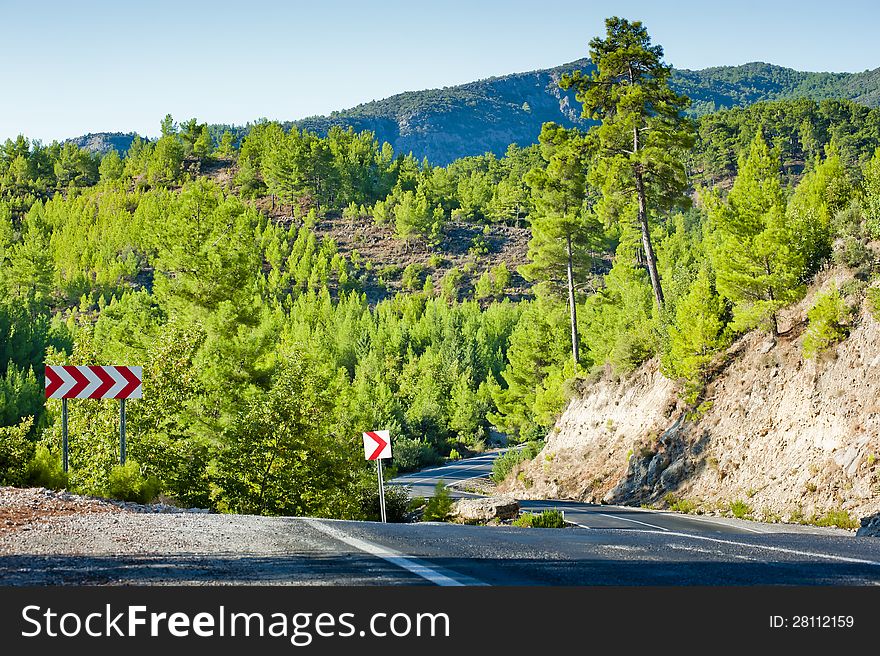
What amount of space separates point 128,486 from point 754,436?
1787 centimetres

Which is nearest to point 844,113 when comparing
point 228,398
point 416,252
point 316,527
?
point 416,252

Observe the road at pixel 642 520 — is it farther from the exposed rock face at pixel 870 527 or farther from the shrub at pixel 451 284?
the shrub at pixel 451 284

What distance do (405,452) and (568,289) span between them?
25.8m

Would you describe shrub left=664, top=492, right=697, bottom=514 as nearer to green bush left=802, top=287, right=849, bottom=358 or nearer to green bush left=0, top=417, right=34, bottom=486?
green bush left=802, top=287, right=849, bottom=358

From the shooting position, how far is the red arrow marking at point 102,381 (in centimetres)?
1404

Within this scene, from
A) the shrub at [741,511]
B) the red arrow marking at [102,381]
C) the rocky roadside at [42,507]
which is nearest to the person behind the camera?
the rocky roadside at [42,507]

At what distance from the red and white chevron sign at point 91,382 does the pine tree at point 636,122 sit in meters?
20.1

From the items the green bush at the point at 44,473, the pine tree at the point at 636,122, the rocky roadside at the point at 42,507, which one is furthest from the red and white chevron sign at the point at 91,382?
the pine tree at the point at 636,122

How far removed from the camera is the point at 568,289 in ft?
139

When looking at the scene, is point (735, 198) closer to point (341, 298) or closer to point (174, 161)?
point (341, 298)

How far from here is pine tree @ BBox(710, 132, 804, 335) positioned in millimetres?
23141

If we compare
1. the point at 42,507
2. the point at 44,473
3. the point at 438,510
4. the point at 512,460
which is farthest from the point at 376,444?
Result: the point at 512,460

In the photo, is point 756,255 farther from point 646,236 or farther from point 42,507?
point 42,507

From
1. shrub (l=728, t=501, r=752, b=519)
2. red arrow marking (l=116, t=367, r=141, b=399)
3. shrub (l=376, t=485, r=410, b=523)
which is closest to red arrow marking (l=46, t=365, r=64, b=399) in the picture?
red arrow marking (l=116, t=367, r=141, b=399)
